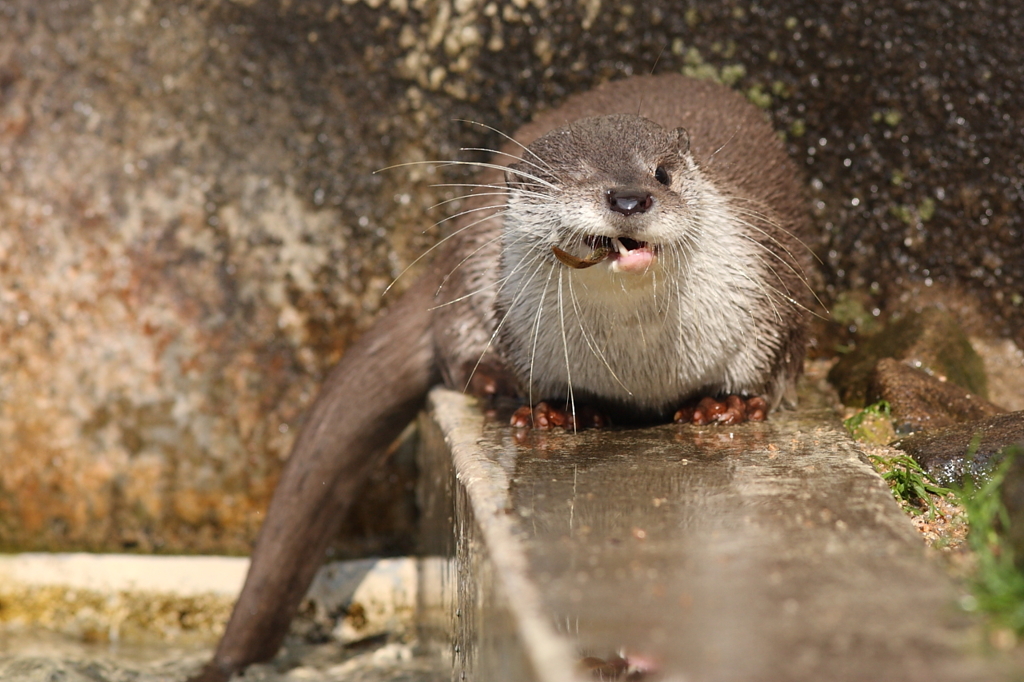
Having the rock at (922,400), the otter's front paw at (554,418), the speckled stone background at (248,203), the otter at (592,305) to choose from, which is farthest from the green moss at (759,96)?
the otter's front paw at (554,418)

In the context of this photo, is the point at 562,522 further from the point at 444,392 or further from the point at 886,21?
the point at 886,21

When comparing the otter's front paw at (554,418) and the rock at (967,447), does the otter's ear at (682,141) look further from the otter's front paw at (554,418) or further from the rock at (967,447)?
the rock at (967,447)

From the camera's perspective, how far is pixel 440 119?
3.16 metres

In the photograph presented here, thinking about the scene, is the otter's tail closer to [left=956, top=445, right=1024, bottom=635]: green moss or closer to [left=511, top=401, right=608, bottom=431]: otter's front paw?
[left=511, top=401, right=608, bottom=431]: otter's front paw

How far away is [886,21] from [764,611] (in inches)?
89.4

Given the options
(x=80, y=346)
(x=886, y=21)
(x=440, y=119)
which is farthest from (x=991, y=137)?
(x=80, y=346)

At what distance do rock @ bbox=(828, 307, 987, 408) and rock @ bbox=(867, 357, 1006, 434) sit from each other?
76mm

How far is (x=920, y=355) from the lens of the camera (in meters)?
2.77

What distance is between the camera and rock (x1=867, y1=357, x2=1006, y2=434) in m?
2.45

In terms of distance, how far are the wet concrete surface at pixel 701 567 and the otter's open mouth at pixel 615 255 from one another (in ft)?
1.16

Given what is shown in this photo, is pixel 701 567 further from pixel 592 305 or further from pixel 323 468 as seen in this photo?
pixel 323 468

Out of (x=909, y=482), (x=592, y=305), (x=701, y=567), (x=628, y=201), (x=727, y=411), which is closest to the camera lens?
(x=701, y=567)

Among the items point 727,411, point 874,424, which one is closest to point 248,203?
point 727,411

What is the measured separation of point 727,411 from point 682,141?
57cm
